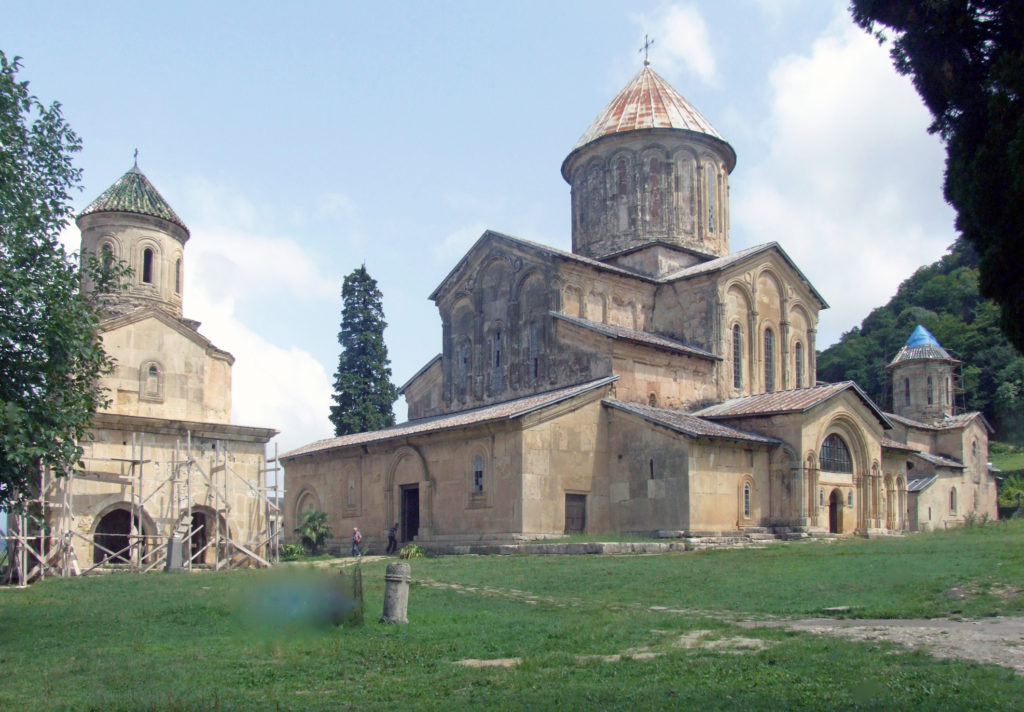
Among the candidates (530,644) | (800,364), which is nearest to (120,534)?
(530,644)

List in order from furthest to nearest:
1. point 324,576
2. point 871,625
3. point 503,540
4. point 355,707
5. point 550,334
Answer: point 550,334, point 503,540, point 324,576, point 871,625, point 355,707

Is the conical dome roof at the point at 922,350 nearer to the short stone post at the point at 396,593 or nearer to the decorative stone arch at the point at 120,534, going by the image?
the decorative stone arch at the point at 120,534

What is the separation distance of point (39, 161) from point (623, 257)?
22.9 m

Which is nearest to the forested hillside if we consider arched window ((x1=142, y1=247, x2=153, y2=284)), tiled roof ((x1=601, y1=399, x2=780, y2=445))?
tiled roof ((x1=601, y1=399, x2=780, y2=445))

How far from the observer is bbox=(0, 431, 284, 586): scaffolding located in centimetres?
2161

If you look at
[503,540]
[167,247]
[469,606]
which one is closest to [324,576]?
[469,606]

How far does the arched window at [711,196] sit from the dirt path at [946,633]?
947 inches

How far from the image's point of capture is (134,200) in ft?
85.9

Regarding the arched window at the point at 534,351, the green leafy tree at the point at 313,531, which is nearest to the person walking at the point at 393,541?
the green leafy tree at the point at 313,531

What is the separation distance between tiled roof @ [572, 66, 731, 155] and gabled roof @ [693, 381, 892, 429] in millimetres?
10587

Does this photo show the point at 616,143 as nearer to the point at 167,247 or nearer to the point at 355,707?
the point at 167,247

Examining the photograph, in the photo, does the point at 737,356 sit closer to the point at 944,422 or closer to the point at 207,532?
the point at 207,532

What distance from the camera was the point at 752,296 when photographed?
31516 millimetres

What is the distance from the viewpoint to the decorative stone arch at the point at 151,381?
2509 centimetres
